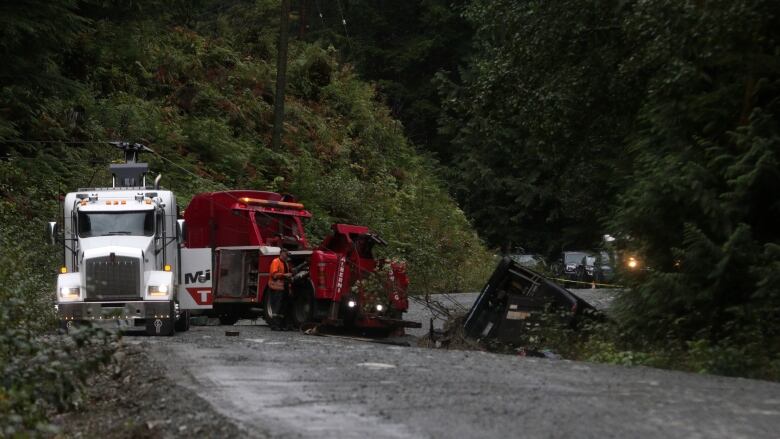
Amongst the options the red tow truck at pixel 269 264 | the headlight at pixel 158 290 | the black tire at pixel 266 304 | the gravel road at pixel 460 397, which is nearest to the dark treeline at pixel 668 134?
the gravel road at pixel 460 397

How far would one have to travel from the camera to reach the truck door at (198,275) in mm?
24359

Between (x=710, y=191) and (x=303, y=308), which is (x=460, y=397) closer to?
(x=710, y=191)

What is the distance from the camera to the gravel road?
969 centimetres

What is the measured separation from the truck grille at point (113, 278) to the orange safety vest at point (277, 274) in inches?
123

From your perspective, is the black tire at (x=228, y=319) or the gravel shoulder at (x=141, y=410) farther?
the black tire at (x=228, y=319)

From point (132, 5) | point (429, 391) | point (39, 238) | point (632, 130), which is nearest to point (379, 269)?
point (632, 130)

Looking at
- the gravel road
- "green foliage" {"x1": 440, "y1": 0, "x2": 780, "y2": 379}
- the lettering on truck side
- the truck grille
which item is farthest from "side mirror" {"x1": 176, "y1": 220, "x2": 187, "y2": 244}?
"green foliage" {"x1": 440, "y1": 0, "x2": 780, "y2": 379}

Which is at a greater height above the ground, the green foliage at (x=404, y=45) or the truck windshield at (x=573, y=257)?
the green foliage at (x=404, y=45)

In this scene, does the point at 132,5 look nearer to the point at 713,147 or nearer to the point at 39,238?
the point at 39,238

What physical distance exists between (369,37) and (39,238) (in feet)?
135

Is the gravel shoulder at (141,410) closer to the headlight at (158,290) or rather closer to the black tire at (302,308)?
the headlight at (158,290)

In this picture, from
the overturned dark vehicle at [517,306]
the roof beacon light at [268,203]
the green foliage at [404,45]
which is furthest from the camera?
the green foliage at [404,45]

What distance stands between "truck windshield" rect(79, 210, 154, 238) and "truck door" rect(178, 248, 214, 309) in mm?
2232

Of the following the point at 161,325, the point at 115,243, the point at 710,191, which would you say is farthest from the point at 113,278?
the point at 710,191
